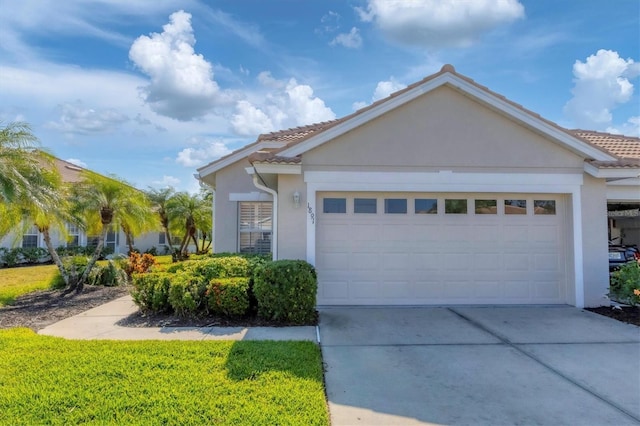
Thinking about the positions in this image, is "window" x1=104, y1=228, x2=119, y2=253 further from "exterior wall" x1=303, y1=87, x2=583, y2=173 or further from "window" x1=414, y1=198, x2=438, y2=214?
"window" x1=414, y1=198, x2=438, y2=214

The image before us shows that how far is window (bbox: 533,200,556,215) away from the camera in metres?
8.98

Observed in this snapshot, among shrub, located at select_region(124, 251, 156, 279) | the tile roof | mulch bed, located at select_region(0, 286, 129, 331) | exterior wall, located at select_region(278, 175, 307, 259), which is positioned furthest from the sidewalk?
shrub, located at select_region(124, 251, 156, 279)

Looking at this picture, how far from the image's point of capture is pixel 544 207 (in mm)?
8992

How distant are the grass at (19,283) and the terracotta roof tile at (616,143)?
1755 cm

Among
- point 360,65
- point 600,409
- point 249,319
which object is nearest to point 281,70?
point 360,65

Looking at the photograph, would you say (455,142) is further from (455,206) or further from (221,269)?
(221,269)

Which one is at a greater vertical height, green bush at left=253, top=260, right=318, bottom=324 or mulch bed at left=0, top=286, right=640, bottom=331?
green bush at left=253, top=260, right=318, bottom=324

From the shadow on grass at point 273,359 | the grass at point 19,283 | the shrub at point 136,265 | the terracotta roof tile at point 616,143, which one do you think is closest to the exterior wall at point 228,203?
the shrub at point 136,265

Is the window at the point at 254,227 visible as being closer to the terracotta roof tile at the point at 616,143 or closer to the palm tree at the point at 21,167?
the palm tree at the point at 21,167

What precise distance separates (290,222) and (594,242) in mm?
7537

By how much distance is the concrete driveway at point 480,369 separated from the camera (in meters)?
3.79

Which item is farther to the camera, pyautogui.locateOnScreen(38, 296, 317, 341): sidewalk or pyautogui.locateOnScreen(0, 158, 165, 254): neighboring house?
pyautogui.locateOnScreen(0, 158, 165, 254): neighboring house

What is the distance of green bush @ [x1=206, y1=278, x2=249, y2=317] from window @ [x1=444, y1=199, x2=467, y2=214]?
527 centimetres

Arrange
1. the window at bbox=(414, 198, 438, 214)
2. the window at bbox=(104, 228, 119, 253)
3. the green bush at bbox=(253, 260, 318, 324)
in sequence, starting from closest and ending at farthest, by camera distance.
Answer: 1. the green bush at bbox=(253, 260, 318, 324)
2. the window at bbox=(414, 198, 438, 214)
3. the window at bbox=(104, 228, 119, 253)
